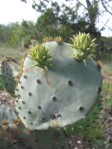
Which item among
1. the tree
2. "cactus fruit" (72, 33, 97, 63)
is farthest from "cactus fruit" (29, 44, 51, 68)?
the tree

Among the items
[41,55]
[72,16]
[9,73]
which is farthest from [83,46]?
[72,16]

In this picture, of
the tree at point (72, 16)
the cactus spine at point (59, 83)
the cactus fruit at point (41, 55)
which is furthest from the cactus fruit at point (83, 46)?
the tree at point (72, 16)

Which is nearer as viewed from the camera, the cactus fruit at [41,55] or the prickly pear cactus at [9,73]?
the cactus fruit at [41,55]

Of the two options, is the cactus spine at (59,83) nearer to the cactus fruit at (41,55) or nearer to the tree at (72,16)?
the cactus fruit at (41,55)

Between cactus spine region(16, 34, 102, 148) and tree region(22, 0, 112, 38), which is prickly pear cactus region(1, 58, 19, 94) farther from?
tree region(22, 0, 112, 38)

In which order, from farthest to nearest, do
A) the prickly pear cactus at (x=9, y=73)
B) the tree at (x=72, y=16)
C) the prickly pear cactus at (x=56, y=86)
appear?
1. the tree at (x=72, y=16)
2. the prickly pear cactus at (x=9, y=73)
3. the prickly pear cactus at (x=56, y=86)

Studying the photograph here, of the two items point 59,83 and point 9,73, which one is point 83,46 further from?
point 9,73
